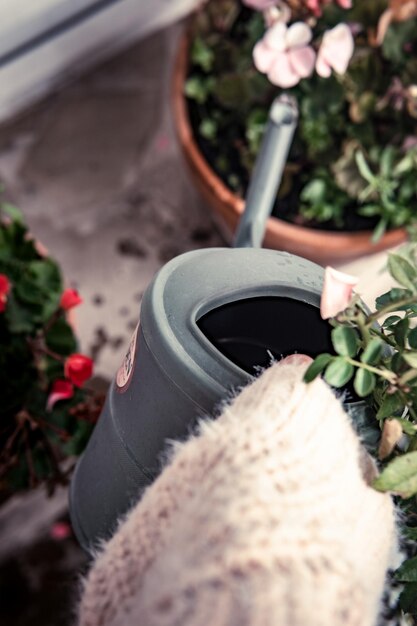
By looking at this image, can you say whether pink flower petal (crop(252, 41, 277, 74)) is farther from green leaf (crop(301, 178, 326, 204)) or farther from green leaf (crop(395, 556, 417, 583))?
green leaf (crop(395, 556, 417, 583))

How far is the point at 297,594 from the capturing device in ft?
1.44

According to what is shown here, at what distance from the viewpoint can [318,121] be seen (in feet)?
4.11

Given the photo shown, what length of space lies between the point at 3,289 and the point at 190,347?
46cm

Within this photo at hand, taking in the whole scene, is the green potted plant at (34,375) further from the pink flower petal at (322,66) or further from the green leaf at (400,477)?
the green leaf at (400,477)

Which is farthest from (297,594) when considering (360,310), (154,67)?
(154,67)

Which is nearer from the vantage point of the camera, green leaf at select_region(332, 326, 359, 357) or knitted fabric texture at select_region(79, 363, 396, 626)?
knitted fabric texture at select_region(79, 363, 396, 626)

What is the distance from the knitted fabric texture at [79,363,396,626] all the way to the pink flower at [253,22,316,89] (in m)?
0.52

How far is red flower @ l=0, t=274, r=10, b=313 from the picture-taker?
3.10ft

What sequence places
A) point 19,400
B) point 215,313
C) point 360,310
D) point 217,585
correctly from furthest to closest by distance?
point 19,400
point 215,313
point 360,310
point 217,585

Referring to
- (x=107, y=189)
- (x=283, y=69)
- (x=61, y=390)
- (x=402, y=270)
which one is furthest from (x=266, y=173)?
(x=107, y=189)

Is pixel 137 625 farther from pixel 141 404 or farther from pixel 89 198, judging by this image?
pixel 89 198

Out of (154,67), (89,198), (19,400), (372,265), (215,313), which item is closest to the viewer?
(215,313)

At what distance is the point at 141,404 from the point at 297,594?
0.24 m

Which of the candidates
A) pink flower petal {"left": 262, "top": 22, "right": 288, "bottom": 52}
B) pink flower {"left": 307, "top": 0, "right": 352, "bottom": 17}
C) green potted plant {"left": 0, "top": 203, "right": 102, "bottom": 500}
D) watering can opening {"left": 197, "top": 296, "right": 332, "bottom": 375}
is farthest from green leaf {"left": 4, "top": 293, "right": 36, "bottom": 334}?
pink flower {"left": 307, "top": 0, "right": 352, "bottom": 17}
